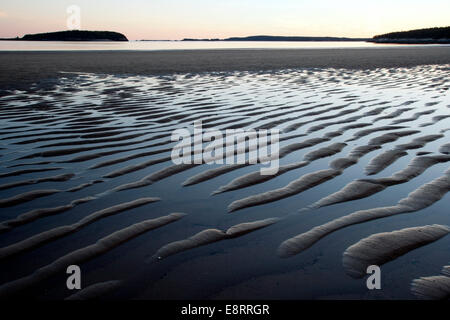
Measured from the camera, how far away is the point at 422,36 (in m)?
102

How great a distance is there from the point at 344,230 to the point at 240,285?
88 centimetres

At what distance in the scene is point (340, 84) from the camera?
10.7 m

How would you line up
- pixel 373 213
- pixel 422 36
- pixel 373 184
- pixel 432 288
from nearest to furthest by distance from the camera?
pixel 432 288 < pixel 373 213 < pixel 373 184 < pixel 422 36

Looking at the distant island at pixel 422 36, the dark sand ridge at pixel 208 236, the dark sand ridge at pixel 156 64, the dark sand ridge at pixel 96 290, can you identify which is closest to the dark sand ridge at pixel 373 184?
the dark sand ridge at pixel 208 236

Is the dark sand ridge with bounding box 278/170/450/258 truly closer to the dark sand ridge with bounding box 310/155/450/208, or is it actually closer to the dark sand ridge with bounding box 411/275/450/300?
the dark sand ridge with bounding box 310/155/450/208

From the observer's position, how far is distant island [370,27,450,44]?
91938mm

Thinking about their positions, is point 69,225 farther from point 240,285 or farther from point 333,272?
point 333,272

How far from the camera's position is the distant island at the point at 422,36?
91.9m

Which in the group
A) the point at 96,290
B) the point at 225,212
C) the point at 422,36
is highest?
the point at 422,36

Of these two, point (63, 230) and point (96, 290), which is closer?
point (96, 290)

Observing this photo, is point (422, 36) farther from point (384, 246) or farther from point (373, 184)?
point (384, 246)

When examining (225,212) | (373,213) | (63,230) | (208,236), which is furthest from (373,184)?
(63,230)

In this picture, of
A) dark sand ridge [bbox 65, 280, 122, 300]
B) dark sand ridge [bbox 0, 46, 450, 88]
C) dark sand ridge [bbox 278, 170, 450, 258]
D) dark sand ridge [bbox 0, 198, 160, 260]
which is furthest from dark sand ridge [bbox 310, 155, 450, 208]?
dark sand ridge [bbox 0, 46, 450, 88]

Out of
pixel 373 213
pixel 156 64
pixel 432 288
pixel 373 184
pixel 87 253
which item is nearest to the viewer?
pixel 432 288
